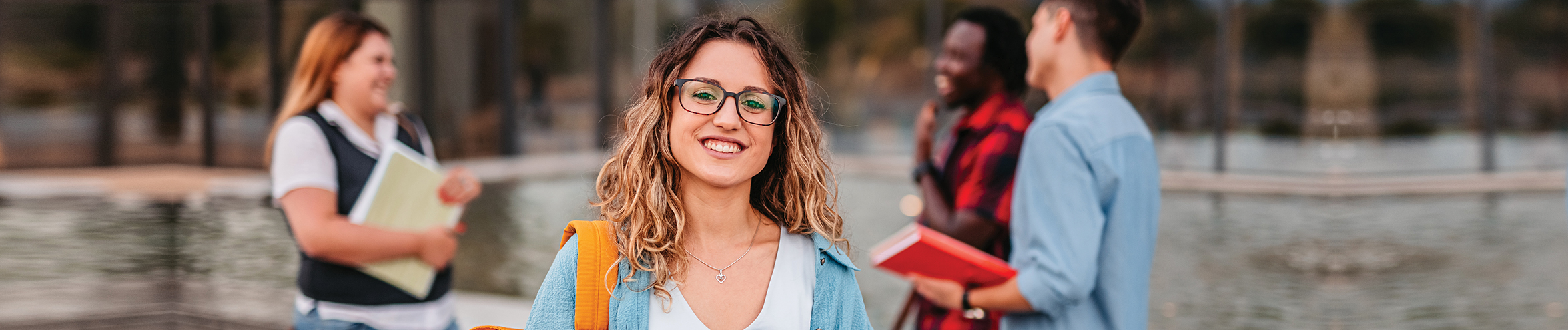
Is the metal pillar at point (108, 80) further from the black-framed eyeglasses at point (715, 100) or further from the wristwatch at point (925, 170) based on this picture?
the black-framed eyeglasses at point (715, 100)

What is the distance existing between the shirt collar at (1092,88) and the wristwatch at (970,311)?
45 centimetres

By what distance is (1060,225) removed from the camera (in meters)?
2.09

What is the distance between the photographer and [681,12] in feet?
62.1

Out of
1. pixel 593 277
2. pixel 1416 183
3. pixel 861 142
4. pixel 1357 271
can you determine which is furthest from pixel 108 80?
pixel 1416 183

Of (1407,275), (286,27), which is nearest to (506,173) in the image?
Answer: (286,27)

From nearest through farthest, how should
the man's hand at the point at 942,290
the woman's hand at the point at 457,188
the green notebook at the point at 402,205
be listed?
the man's hand at the point at 942,290 → the green notebook at the point at 402,205 → the woman's hand at the point at 457,188

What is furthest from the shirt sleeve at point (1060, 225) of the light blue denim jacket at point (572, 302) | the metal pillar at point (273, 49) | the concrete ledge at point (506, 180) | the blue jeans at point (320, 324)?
the metal pillar at point (273, 49)

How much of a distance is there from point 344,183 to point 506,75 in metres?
14.8

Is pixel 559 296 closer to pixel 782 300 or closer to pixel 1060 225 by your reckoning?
pixel 782 300

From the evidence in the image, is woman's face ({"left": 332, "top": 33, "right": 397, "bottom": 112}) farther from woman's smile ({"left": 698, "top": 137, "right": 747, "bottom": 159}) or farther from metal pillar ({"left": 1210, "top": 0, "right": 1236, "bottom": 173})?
metal pillar ({"left": 1210, "top": 0, "right": 1236, "bottom": 173})

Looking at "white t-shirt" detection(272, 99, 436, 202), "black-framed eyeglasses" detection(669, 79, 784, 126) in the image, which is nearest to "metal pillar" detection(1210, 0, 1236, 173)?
"white t-shirt" detection(272, 99, 436, 202)

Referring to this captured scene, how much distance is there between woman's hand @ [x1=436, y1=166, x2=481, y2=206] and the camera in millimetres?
3012

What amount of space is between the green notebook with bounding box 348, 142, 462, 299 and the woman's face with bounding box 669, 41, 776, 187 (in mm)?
Answer: 1478

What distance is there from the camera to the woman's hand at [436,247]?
2.84 meters
